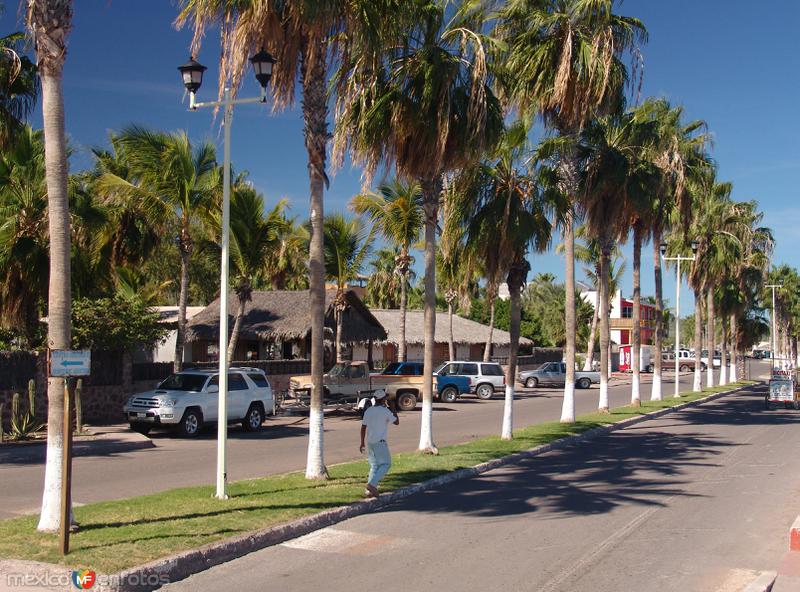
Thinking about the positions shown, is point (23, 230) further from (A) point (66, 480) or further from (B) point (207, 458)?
(A) point (66, 480)

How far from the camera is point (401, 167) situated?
52.4 ft

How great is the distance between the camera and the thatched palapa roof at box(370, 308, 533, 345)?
5272cm

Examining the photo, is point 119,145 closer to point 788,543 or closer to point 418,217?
point 418,217

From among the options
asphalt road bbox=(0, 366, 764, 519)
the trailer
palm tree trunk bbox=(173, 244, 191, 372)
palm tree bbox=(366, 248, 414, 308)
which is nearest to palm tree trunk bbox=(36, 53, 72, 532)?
asphalt road bbox=(0, 366, 764, 519)

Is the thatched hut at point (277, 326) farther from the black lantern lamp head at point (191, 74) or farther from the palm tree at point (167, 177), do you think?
the black lantern lamp head at point (191, 74)

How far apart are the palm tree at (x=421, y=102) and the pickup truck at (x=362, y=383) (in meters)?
13.5

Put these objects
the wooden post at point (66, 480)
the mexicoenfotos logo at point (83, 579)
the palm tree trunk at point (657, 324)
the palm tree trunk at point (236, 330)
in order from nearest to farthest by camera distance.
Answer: the mexicoenfotos logo at point (83, 579)
the wooden post at point (66, 480)
the palm tree trunk at point (236, 330)
the palm tree trunk at point (657, 324)

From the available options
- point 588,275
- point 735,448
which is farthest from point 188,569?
point 588,275

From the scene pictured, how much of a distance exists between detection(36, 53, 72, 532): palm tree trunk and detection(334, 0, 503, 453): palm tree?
20.8 ft

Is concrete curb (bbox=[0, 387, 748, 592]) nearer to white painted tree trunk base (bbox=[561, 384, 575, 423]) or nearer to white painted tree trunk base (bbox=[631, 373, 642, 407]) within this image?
white painted tree trunk base (bbox=[561, 384, 575, 423])

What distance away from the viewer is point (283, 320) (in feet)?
123

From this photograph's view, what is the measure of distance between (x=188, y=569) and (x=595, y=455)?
11450 mm

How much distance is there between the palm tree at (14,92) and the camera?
57.7ft

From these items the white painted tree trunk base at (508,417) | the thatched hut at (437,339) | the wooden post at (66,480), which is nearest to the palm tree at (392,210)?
the white painted tree trunk base at (508,417)
